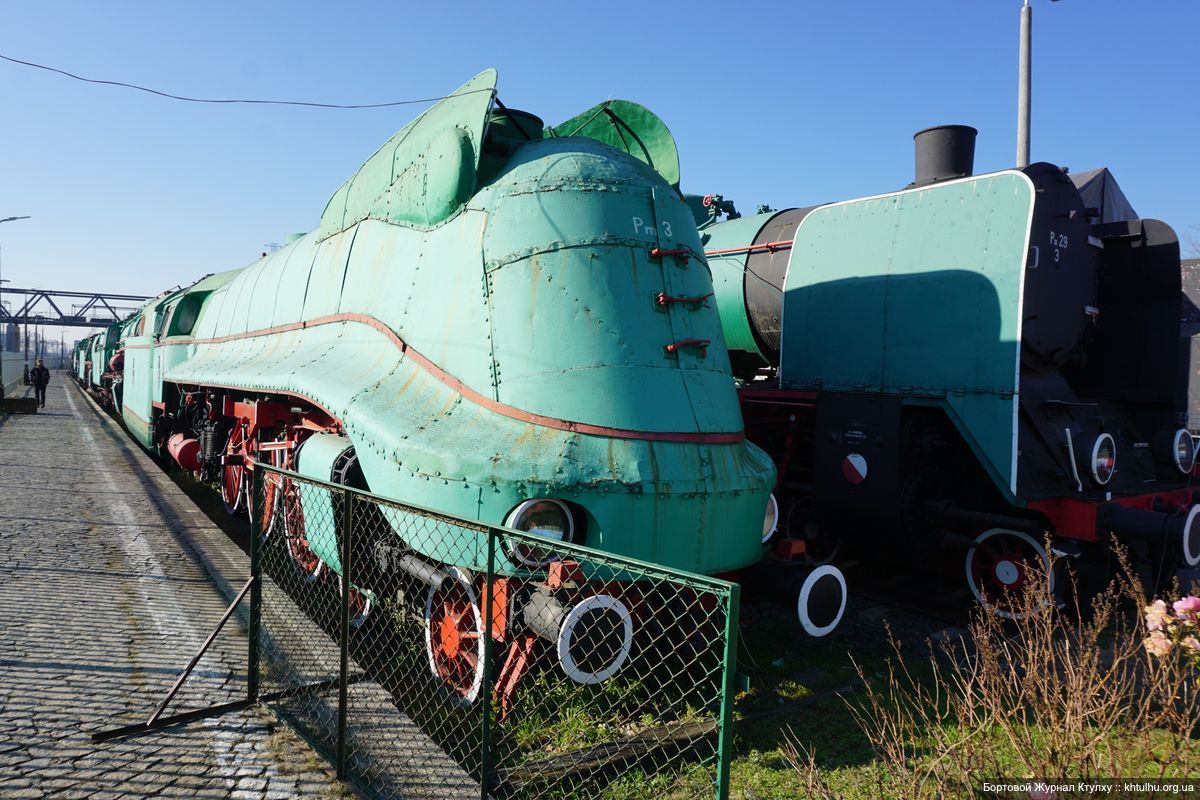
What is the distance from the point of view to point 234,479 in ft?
29.5

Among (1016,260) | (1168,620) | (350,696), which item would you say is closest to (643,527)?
(350,696)

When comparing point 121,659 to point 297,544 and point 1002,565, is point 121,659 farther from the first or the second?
point 1002,565

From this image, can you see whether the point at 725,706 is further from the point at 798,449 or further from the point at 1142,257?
the point at 1142,257

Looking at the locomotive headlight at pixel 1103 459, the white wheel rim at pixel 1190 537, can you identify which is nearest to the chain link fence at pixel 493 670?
the locomotive headlight at pixel 1103 459

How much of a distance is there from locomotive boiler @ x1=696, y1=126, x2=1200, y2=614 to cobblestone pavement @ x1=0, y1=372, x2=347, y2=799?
4821 mm

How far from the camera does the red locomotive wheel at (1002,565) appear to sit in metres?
6.22

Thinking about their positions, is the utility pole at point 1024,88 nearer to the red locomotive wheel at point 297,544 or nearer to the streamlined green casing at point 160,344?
the red locomotive wheel at point 297,544

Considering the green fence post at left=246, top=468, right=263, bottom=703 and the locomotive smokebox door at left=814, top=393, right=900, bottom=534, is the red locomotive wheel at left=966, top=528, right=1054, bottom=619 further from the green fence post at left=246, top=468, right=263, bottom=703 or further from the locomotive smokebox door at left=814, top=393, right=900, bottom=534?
the green fence post at left=246, top=468, right=263, bottom=703

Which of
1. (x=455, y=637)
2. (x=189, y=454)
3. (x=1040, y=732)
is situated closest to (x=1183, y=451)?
(x=1040, y=732)

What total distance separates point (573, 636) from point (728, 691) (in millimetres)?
1195

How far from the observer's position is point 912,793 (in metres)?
2.95

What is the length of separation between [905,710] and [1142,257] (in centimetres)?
528

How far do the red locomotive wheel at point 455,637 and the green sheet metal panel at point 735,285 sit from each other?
5177mm

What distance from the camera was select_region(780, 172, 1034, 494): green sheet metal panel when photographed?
19.8 ft
